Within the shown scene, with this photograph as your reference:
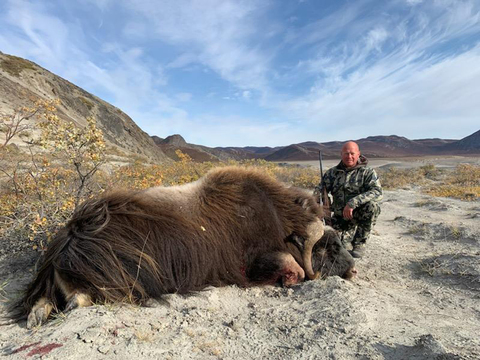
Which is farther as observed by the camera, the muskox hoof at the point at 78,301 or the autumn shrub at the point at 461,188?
the autumn shrub at the point at 461,188

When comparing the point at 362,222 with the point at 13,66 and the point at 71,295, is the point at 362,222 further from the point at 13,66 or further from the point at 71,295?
the point at 13,66

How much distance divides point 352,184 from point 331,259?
133 centimetres

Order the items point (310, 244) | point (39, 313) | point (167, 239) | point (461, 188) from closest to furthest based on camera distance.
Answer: point (39, 313)
point (167, 239)
point (310, 244)
point (461, 188)

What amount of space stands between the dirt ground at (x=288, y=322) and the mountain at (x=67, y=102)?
13813mm

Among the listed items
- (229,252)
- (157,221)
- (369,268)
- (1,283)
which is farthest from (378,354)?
(1,283)

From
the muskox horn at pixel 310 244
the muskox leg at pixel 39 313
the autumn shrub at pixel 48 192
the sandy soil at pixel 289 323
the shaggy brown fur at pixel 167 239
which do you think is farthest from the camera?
the autumn shrub at pixel 48 192

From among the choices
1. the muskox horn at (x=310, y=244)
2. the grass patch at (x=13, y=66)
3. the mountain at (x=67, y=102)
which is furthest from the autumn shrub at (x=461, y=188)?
the grass patch at (x=13, y=66)

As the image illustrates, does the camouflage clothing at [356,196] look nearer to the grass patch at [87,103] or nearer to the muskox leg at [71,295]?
the muskox leg at [71,295]

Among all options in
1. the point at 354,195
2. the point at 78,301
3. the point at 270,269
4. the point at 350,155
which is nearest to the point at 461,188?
the point at 354,195

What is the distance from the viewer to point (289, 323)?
192cm

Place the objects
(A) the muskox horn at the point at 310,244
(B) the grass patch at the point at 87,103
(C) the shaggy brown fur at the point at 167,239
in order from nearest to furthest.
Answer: (C) the shaggy brown fur at the point at 167,239 → (A) the muskox horn at the point at 310,244 → (B) the grass patch at the point at 87,103

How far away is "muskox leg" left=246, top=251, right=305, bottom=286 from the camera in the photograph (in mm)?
2518

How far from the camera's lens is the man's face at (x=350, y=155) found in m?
3.73

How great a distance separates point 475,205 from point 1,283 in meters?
7.89
